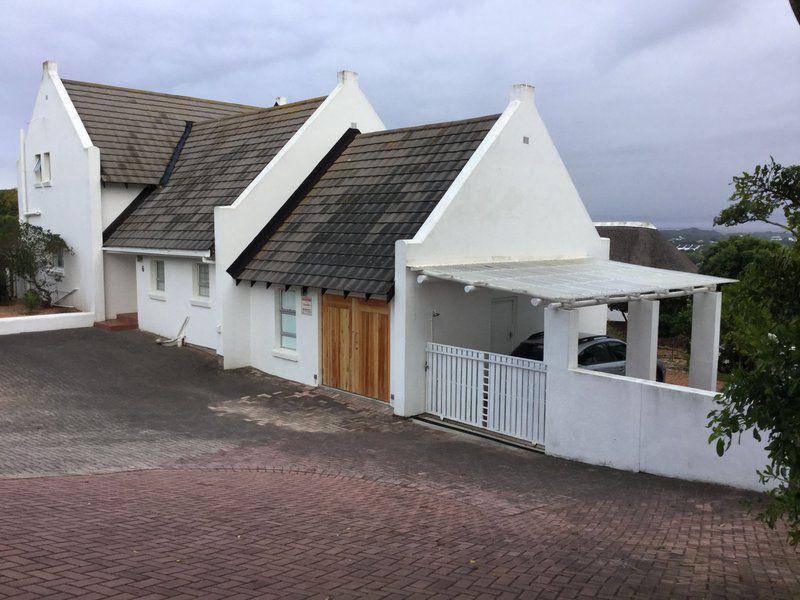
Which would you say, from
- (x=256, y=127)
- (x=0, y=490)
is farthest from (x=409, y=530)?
(x=256, y=127)

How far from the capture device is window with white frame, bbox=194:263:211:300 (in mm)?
20094

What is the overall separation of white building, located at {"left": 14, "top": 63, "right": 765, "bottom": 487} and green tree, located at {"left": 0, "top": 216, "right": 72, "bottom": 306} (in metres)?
0.81

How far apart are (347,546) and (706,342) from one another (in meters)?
11.2

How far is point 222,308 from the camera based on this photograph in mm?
17766

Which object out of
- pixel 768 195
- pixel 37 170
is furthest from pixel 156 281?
pixel 768 195

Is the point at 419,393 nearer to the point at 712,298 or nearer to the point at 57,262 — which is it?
the point at 712,298

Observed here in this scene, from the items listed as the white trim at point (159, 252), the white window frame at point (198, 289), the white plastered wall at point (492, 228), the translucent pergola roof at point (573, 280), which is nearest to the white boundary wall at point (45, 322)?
the white trim at point (159, 252)

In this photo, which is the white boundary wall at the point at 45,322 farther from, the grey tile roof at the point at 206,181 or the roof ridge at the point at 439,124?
the roof ridge at the point at 439,124

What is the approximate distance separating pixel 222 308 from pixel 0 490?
9.65 metres

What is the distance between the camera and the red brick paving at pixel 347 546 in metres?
5.66

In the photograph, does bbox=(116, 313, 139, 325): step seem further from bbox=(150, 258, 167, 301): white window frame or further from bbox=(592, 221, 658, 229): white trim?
bbox=(592, 221, 658, 229): white trim

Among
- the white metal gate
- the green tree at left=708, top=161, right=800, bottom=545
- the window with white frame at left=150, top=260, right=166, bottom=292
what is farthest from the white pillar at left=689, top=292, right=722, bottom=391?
the window with white frame at left=150, top=260, right=166, bottom=292

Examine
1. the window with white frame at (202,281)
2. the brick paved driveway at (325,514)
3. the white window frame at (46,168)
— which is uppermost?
the white window frame at (46,168)

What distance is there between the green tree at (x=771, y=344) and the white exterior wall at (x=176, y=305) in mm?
15175
